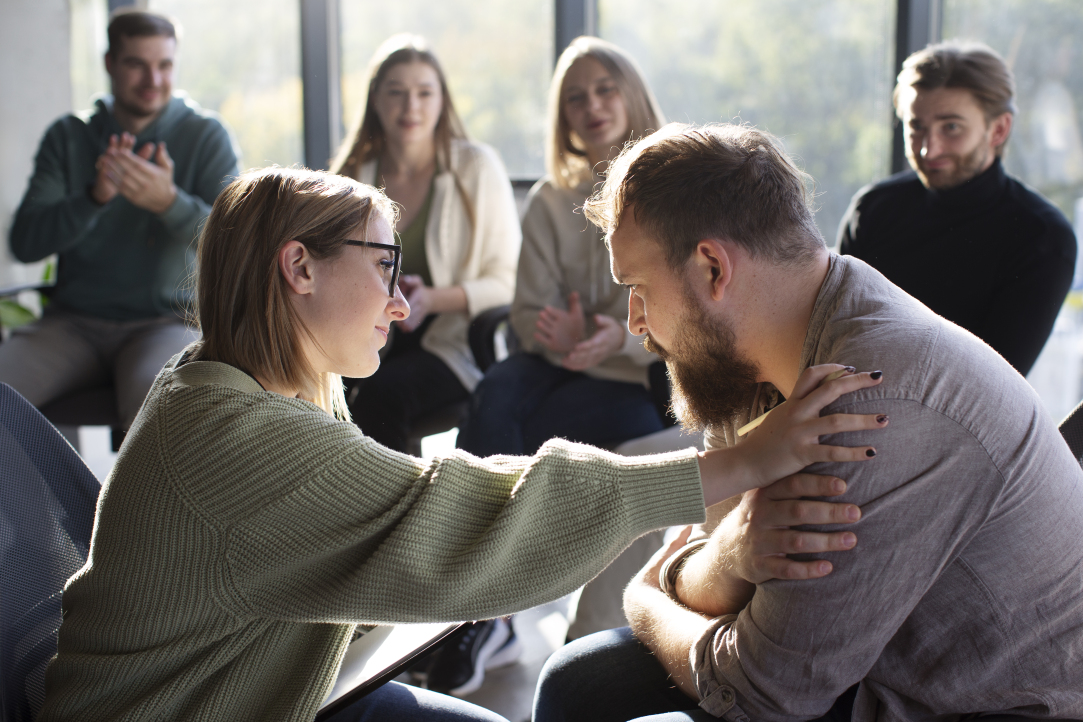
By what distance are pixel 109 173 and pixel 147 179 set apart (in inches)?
5.3

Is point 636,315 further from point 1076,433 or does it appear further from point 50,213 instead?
point 50,213

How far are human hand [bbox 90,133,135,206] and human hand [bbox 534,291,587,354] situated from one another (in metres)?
1.34

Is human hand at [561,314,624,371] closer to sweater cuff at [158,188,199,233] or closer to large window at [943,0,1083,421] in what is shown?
sweater cuff at [158,188,199,233]

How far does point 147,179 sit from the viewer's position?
8.65ft

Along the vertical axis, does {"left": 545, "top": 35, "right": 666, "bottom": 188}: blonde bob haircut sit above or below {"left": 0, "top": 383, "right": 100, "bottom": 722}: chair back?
above

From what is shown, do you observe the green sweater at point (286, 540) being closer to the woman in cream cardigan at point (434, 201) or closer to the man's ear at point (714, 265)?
the man's ear at point (714, 265)

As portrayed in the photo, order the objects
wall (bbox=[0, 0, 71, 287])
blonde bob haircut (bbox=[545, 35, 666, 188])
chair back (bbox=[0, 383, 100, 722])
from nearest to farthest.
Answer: chair back (bbox=[0, 383, 100, 722]) < blonde bob haircut (bbox=[545, 35, 666, 188]) < wall (bbox=[0, 0, 71, 287])

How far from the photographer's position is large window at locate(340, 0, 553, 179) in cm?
401

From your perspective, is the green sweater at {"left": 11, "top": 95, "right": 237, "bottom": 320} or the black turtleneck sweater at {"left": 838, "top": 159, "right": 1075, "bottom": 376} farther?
the green sweater at {"left": 11, "top": 95, "right": 237, "bottom": 320}

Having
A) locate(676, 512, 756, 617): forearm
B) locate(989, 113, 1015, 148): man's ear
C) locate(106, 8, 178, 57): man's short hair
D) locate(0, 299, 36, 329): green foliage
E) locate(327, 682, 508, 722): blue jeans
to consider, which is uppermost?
locate(106, 8, 178, 57): man's short hair

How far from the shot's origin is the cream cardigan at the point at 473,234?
9.37 feet

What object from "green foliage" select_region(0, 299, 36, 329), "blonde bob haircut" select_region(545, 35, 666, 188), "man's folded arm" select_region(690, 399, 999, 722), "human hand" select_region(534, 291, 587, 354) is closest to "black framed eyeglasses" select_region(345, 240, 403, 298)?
"man's folded arm" select_region(690, 399, 999, 722)

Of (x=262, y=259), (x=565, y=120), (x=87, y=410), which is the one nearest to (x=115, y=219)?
(x=87, y=410)

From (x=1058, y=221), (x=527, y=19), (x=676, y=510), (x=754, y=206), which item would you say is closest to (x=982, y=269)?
(x=1058, y=221)
